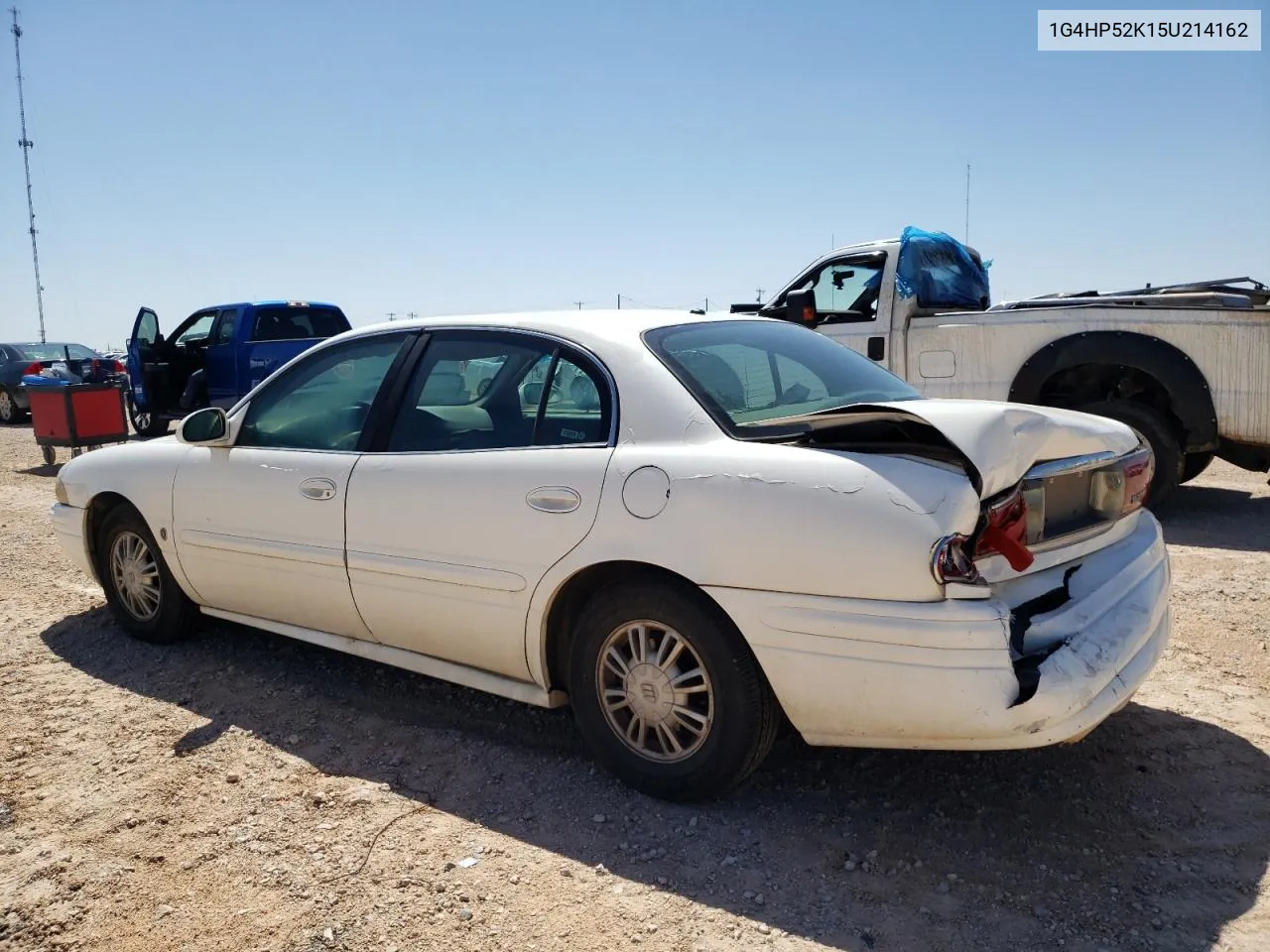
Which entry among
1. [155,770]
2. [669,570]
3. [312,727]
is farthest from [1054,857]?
[155,770]

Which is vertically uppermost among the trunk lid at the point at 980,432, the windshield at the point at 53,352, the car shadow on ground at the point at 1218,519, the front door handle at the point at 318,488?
the windshield at the point at 53,352

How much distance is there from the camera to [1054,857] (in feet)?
9.13

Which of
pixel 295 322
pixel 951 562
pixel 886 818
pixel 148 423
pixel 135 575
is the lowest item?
pixel 886 818

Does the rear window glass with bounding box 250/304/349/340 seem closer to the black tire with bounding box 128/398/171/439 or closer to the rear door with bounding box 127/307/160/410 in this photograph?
the rear door with bounding box 127/307/160/410

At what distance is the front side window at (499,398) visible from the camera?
331cm

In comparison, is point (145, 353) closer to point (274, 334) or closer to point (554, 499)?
point (274, 334)

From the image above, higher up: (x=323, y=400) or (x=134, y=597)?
(x=323, y=400)

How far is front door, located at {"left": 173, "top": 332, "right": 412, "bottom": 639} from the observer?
3.86 meters

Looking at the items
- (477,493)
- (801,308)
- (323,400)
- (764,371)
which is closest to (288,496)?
(323,400)

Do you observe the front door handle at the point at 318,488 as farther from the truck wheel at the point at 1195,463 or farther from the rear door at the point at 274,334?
the rear door at the point at 274,334

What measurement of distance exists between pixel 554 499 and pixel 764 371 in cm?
95

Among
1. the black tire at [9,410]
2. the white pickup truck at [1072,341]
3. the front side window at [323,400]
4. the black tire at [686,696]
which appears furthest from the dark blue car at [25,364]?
the black tire at [686,696]

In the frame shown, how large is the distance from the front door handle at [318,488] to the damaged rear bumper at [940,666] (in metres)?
1.70

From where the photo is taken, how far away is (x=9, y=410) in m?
19.2
